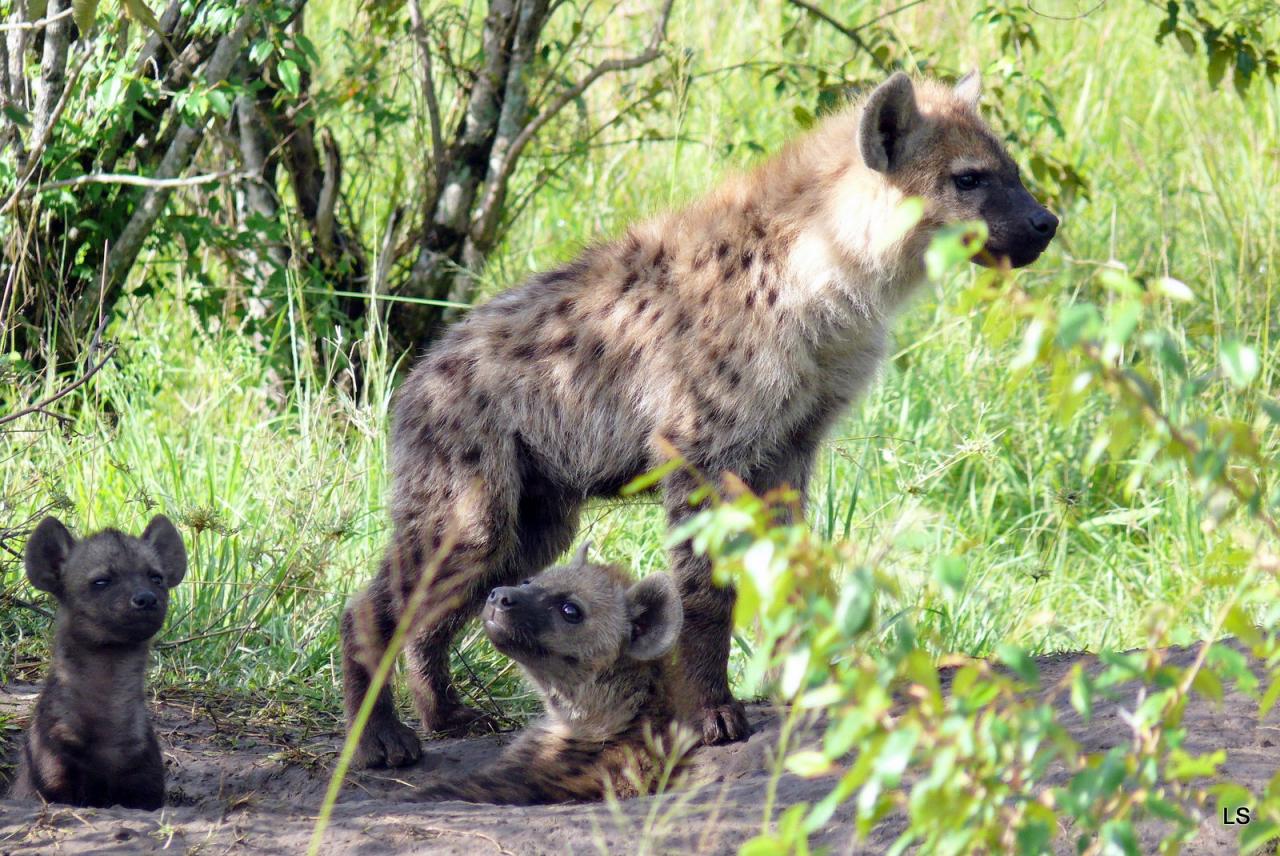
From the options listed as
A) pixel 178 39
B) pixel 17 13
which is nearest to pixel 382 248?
pixel 178 39

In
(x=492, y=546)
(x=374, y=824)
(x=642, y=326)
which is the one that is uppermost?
(x=642, y=326)

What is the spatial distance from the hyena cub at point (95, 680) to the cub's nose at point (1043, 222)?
7.73ft

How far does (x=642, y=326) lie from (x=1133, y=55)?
552 centimetres

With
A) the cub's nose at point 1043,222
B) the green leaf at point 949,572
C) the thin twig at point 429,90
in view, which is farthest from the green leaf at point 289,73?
the green leaf at point 949,572

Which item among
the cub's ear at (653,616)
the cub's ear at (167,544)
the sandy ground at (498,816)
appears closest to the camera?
the sandy ground at (498,816)

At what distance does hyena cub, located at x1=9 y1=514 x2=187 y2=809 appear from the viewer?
11.6 feet

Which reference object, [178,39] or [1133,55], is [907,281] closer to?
[178,39]

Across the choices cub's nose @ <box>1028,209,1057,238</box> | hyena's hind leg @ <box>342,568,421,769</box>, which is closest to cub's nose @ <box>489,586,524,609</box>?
hyena's hind leg @ <box>342,568,421,769</box>

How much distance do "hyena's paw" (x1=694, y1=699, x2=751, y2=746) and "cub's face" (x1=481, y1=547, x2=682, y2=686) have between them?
0.68 feet

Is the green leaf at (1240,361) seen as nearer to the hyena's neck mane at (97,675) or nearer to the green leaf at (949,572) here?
the green leaf at (949,572)

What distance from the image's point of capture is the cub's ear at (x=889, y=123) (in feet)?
13.0

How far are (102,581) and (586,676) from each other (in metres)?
1.21

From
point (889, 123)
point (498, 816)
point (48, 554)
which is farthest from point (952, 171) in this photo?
point (48, 554)

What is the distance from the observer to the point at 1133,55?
8.62 meters
